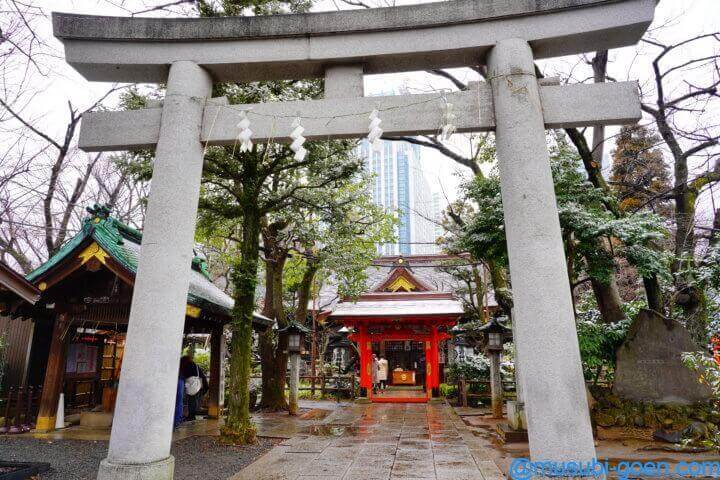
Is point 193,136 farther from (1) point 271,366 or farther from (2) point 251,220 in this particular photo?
(1) point 271,366

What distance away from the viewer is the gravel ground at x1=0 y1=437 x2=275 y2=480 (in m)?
6.09

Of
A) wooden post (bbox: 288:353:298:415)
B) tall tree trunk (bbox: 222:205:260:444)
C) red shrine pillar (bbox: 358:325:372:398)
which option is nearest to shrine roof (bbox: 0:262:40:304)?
tall tree trunk (bbox: 222:205:260:444)

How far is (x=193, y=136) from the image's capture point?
507cm

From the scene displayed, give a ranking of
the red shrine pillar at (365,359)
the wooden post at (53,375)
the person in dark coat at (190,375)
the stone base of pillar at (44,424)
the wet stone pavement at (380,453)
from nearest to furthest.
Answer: the wet stone pavement at (380,453) → the stone base of pillar at (44,424) → the wooden post at (53,375) → the person in dark coat at (190,375) → the red shrine pillar at (365,359)

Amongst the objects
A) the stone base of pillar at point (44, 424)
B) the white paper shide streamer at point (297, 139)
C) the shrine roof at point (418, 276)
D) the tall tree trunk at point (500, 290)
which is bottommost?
the stone base of pillar at point (44, 424)

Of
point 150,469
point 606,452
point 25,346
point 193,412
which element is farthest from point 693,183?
point 25,346

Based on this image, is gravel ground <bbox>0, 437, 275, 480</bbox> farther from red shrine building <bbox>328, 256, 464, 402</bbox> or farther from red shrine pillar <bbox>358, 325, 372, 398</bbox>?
red shrine building <bbox>328, 256, 464, 402</bbox>

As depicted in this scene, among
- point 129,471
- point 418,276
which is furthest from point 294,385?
point 418,276

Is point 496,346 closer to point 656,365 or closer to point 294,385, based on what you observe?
point 656,365

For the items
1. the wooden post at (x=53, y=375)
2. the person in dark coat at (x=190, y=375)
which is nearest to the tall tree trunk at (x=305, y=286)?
the person in dark coat at (x=190, y=375)

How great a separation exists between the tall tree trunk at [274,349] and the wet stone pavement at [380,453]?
7.50ft

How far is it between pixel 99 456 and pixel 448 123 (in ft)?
25.5

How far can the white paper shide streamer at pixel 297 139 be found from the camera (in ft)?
15.5

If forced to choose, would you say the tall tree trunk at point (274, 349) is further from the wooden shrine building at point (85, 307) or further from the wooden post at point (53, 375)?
the wooden post at point (53, 375)
